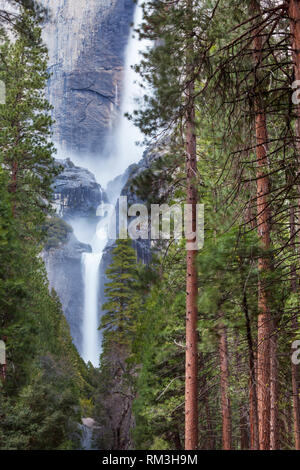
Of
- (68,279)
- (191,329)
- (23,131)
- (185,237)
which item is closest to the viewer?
(191,329)

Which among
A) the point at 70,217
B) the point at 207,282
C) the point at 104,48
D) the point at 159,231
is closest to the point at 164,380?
the point at 159,231

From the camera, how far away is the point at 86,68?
12588 centimetres

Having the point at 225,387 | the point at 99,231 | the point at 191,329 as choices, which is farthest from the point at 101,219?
the point at 191,329

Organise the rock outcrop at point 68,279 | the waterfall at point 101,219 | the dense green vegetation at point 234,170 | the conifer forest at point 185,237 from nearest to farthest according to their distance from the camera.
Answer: the dense green vegetation at point 234,170 < the conifer forest at point 185,237 < the waterfall at point 101,219 < the rock outcrop at point 68,279

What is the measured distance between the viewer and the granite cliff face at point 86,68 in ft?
413

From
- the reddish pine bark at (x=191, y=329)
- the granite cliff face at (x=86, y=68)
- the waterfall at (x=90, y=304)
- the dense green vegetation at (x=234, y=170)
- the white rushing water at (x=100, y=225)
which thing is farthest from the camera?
the granite cliff face at (x=86, y=68)

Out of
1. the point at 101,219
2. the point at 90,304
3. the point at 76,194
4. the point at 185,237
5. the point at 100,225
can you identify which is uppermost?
the point at 76,194

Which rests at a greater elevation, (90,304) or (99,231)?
(99,231)

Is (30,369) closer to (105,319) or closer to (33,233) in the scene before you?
(33,233)

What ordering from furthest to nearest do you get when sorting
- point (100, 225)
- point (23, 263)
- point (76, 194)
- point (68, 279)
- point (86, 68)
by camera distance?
point (86, 68) → point (100, 225) → point (76, 194) → point (68, 279) → point (23, 263)

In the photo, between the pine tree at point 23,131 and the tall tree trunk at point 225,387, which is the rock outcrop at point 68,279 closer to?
the pine tree at point 23,131

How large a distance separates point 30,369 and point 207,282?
9.20m

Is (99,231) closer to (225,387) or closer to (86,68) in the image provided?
(86,68)

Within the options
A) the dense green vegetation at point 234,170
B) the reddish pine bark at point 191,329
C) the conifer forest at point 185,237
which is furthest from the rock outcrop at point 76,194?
the reddish pine bark at point 191,329
